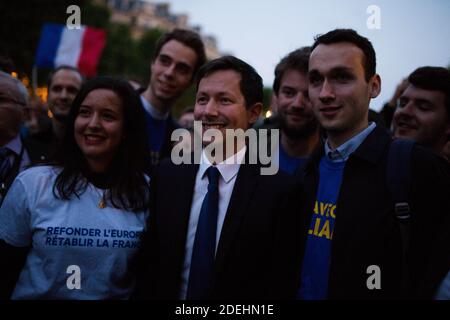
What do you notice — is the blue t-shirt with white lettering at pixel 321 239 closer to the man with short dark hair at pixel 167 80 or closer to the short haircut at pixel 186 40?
the man with short dark hair at pixel 167 80

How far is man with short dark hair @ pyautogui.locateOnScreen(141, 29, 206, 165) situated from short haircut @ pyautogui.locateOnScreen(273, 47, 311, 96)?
49.8 inches

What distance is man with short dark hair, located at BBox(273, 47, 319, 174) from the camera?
11.5 ft

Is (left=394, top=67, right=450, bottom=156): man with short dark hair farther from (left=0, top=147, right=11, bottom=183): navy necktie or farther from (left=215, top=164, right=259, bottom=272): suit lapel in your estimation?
(left=0, top=147, right=11, bottom=183): navy necktie

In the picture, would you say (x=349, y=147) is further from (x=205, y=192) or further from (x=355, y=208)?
(x=205, y=192)

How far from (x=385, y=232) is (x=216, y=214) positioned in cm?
96

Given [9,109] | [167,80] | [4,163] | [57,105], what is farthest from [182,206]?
[57,105]

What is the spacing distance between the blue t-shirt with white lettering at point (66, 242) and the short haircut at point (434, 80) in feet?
8.05

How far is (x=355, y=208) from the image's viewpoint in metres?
2.28

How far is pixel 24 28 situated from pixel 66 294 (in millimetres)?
22346

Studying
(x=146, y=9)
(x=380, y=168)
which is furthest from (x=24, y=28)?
(x=146, y=9)

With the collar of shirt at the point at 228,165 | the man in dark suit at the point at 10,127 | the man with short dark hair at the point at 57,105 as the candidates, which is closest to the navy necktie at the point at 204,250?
the collar of shirt at the point at 228,165

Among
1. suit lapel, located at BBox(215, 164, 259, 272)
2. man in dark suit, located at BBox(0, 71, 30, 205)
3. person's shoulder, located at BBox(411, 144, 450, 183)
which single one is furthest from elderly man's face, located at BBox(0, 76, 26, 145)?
person's shoulder, located at BBox(411, 144, 450, 183)
